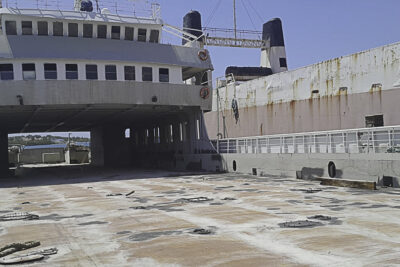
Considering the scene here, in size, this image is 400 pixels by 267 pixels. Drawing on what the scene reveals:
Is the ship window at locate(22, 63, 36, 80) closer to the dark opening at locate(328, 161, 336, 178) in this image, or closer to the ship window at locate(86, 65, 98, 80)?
the ship window at locate(86, 65, 98, 80)

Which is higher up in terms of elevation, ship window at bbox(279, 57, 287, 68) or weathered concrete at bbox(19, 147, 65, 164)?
ship window at bbox(279, 57, 287, 68)

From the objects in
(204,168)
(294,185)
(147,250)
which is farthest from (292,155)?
(147,250)

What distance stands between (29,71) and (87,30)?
4.81 m

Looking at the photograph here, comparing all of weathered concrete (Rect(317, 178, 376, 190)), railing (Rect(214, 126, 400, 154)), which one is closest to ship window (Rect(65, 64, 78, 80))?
railing (Rect(214, 126, 400, 154))

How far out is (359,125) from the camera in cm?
2152

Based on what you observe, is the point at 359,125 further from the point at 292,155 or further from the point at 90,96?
the point at 90,96

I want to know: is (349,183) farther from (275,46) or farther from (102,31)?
(275,46)

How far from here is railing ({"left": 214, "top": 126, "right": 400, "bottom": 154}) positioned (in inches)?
574

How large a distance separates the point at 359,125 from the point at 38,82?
1745 cm

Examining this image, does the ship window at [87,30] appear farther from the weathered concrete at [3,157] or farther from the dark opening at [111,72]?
the weathered concrete at [3,157]

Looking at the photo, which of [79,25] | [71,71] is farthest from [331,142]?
[79,25]

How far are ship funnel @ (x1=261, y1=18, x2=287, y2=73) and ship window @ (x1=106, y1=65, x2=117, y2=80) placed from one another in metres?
31.2

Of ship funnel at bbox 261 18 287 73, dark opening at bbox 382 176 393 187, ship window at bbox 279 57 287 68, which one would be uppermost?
ship funnel at bbox 261 18 287 73

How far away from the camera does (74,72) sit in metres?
25.1
